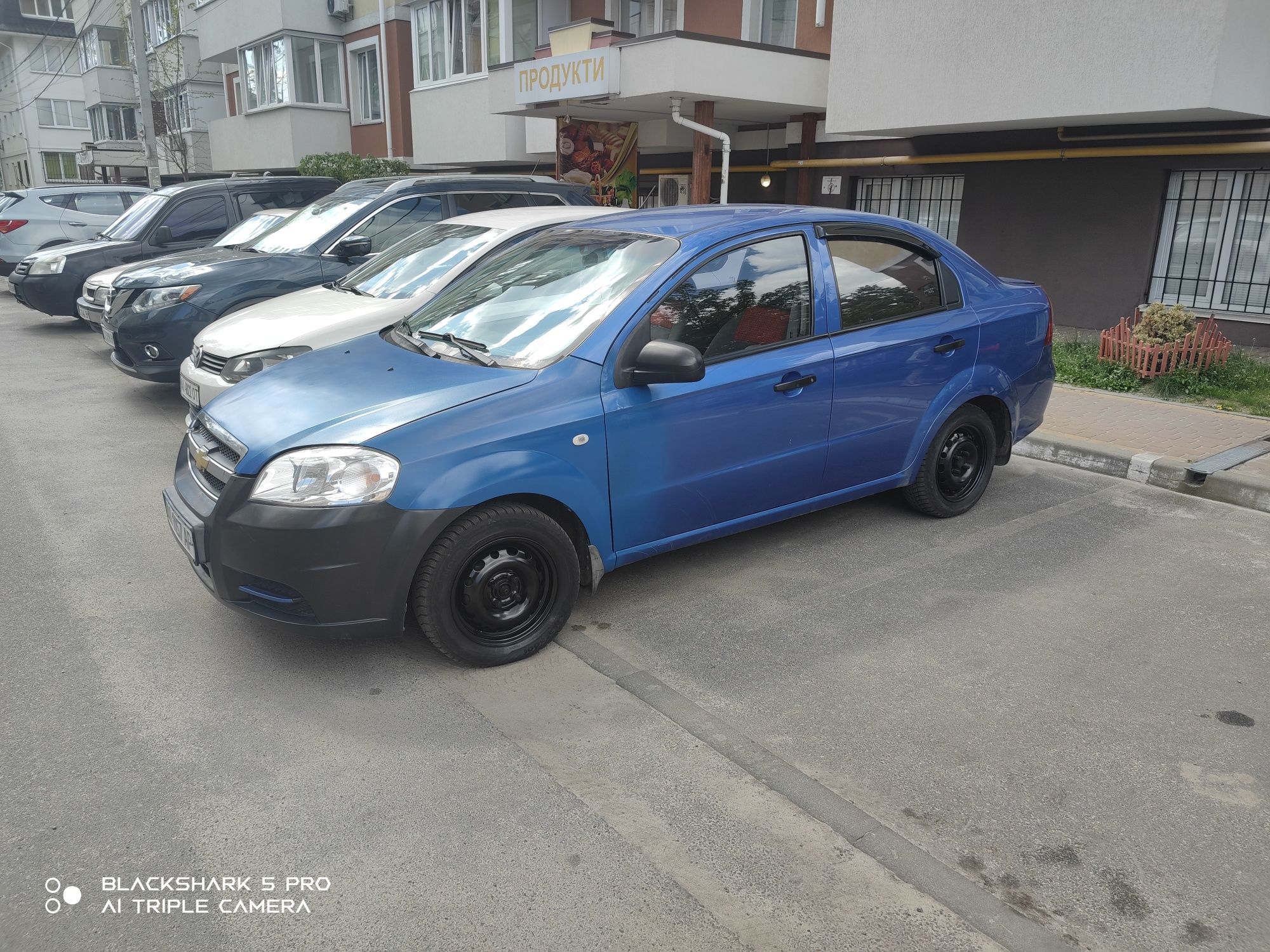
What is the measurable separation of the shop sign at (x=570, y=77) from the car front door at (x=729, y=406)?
913 cm

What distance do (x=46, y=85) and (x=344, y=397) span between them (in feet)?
196

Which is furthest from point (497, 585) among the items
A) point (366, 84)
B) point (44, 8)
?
point (44, 8)

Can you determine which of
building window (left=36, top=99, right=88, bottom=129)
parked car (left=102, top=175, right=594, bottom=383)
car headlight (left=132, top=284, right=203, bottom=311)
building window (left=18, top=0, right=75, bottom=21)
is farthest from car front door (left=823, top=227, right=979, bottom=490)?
building window (left=18, top=0, right=75, bottom=21)

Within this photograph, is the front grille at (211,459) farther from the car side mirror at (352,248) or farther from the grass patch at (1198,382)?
the grass patch at (1198,382)

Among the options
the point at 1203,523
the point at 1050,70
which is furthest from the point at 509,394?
the point at 1050,70

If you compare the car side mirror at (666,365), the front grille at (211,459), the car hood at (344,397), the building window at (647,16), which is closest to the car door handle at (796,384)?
the car side mirror at (666,365)

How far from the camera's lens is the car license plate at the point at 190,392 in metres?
6.49

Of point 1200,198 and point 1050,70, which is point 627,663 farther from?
point 1200,198

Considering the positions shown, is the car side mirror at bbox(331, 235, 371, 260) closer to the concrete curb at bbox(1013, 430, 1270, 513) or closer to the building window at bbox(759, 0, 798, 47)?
the concrete curb at bbox(1013, 430, 1270, 513)

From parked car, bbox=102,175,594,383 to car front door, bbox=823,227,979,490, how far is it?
4.88m

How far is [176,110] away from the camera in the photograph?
107 ft

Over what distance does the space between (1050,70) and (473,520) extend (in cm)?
866

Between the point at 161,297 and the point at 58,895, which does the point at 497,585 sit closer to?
the point at 58,895

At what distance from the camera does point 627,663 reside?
13.2ft
